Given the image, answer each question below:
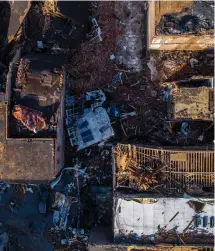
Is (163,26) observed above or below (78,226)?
above

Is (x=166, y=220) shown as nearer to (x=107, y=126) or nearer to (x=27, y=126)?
(x=107, y=126)

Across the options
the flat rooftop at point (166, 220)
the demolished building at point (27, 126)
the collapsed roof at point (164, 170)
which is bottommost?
the flat rooftop at point (166, 220)

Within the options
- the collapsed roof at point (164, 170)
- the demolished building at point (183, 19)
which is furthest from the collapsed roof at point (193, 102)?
the demolished building at point (183, 19)

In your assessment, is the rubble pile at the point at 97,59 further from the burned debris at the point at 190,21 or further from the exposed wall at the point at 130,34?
the burned debris at the point at 190,21

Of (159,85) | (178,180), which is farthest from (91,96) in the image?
(178,180)

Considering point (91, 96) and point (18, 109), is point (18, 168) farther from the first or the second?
point (91, 96)

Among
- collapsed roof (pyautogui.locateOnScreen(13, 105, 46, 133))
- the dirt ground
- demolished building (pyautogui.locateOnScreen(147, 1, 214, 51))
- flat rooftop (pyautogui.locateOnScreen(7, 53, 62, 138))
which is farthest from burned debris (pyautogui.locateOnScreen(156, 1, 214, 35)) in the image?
collapsed roof (pyautogui.locateOnScreen(13, 105, 46, 133))
